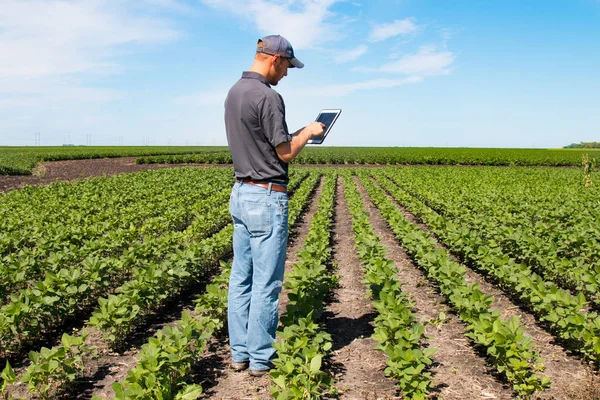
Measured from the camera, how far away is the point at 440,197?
13.3m

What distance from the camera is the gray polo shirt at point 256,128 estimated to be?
3.05 metres

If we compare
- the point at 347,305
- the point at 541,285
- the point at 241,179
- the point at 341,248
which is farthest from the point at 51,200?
the point at 541,285

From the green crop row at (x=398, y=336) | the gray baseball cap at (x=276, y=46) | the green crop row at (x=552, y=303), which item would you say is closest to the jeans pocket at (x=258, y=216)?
the gray baseball cap at (x=276, y=46)

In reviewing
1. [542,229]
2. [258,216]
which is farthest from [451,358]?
[542,229]

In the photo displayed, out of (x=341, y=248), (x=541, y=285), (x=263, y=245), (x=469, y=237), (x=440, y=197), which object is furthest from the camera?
(x=440, y=197)

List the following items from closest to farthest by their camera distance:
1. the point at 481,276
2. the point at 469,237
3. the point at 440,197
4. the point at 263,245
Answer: the point at 263,245 → the point at 481,276 → the point at 469,237 → the point at 440,197

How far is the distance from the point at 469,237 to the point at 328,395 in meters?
4.68

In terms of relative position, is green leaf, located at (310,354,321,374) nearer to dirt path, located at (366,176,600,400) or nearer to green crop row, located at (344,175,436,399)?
green crop row, located at (344,175,436,399)

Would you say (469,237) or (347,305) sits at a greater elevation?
(469,237)

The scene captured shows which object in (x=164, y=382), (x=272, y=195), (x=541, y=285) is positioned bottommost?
(x=164, y=382)

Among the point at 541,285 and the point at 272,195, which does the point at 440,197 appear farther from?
the point at 272,195

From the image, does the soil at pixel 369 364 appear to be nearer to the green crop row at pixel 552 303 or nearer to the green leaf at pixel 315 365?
the green crop row at pixel 552 303

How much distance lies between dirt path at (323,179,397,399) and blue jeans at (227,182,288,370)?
2.22 ft

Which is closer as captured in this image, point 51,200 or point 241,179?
point 241,179
